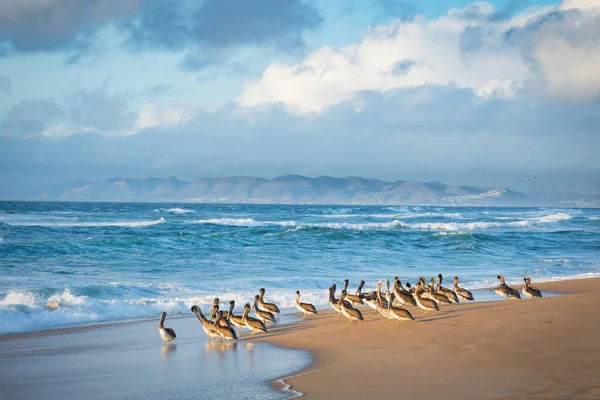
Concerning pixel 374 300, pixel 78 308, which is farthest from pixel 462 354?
pixel 78 308

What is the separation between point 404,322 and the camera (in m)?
12.3

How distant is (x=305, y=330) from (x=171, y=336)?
2539mm

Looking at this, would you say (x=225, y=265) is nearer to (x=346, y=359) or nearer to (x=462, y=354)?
(x=346, y=359)

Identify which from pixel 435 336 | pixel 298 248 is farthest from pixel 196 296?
pixel 298 248

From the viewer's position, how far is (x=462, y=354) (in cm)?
866

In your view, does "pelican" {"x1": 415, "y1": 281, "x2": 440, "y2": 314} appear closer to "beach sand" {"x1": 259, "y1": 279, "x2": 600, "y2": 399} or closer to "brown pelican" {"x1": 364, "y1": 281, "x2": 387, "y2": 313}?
"beach sand" {"x1": 259, "y1": 279, "x2": 600, "y2": 399}

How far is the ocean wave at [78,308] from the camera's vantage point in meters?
12.9

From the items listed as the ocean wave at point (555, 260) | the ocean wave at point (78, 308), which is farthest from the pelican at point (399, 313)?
the ocean wave at point (555, 260)

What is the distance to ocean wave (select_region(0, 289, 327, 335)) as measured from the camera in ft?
42.2

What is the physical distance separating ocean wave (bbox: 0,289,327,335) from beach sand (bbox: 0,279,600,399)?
0.96 m

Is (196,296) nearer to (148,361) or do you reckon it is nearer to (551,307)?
(148,361)

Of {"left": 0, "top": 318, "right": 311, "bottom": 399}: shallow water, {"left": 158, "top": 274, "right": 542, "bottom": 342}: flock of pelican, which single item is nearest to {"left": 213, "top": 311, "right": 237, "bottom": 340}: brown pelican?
{"left": 158, "top": 274, "right": 542, "bottom": 342}: flock of pelican

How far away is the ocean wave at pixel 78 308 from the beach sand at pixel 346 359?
962mm

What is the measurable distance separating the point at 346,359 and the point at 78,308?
287 inches
